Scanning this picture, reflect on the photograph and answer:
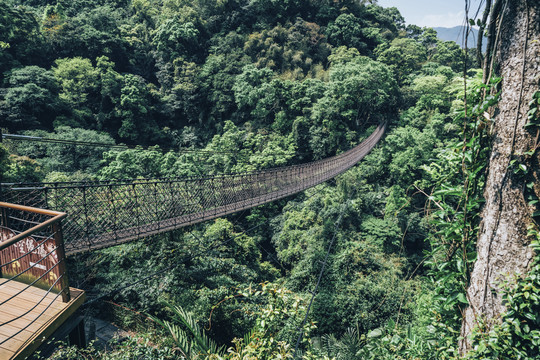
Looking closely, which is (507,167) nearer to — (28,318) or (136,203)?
(28,318)

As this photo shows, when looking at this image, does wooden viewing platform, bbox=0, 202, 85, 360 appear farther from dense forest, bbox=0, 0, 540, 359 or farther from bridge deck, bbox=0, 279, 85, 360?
dense forest, bbox=0, 0, 540, 359

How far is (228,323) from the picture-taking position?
473 cm

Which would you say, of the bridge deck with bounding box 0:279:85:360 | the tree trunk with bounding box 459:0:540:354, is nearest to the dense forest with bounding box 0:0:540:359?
the tree trunk with bounding box 459:0:540:354

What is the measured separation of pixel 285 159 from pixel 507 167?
11208 millimetres

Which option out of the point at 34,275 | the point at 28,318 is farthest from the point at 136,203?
the point at 28,318

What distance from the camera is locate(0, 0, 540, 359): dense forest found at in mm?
1314

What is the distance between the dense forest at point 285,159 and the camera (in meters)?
1.31

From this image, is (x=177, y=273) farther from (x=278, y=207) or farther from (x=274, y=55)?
(x=274, y=55)

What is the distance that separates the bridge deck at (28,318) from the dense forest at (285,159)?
76 centimetres

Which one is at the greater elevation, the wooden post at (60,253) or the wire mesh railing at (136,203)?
the wooden post at (60,253)

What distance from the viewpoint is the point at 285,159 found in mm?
12336

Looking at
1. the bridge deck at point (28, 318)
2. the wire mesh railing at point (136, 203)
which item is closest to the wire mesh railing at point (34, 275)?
the bridge deck at point (28, 318)

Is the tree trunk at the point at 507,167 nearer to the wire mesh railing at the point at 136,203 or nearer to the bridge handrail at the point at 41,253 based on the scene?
the bridge handrail at the point at 41,253

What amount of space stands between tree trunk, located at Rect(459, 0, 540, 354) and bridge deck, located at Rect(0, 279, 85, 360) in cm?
190
